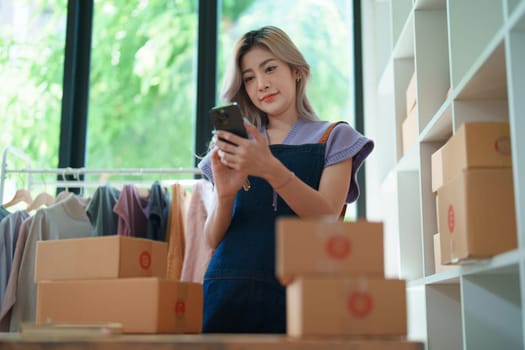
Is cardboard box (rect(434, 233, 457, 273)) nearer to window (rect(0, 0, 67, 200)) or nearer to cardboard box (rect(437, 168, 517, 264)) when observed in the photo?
cardboard box (rect(437, 168, 517, 264))

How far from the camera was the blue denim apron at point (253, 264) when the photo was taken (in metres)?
1.44

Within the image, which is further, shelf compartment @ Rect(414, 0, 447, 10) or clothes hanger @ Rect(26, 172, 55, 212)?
clothes hanger @ Rect(26, 172, 55, 212)

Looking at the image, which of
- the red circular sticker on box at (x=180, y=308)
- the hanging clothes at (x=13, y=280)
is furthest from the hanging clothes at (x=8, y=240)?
the red circular sticker on box at (x=180, y=308)

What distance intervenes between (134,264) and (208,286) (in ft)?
0.64

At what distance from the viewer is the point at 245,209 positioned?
156 centimetres

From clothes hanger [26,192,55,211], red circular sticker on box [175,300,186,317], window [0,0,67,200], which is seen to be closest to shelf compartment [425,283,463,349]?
red circular sticker on box [175,300,186,317]

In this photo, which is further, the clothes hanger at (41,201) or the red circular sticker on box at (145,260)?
the clothes hanger at (41,201)

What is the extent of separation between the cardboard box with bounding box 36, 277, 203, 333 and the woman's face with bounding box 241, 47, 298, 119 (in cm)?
51

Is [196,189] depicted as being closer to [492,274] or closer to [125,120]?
[125,120]

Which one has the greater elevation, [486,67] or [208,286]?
[486,67]

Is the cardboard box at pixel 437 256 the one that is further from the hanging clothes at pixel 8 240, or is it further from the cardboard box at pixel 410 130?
Answer: the hanging clothes at pixel 8 240

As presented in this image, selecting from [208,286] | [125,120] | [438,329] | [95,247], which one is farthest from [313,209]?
[125,120]

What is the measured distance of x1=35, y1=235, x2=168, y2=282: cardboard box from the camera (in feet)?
4.50

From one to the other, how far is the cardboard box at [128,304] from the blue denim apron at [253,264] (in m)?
0.06
